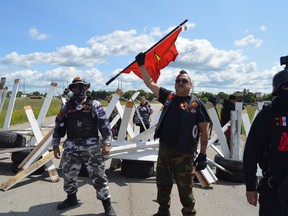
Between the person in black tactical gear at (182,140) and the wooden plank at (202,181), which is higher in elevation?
the person in black tactical gear at (182,140)

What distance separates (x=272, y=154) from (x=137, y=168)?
16.4ft

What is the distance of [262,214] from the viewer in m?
2.82

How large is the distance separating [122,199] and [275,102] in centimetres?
382

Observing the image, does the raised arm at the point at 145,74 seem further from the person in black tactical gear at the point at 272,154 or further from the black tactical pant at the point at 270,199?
the black tactical pant at the point at 270,199

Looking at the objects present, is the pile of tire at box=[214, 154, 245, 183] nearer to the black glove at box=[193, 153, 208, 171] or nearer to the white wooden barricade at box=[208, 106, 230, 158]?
the white wooden barricade at box=[208, 106, 230, 158]

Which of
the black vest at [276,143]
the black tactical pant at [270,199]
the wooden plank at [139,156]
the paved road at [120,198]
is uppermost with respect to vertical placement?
the black vest at [276,143]

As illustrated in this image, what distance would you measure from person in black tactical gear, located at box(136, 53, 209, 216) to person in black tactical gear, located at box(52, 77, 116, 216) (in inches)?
40.5

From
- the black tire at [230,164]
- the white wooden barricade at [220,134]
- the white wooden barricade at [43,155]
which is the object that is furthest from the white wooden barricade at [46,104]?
the black tire at [230,164]

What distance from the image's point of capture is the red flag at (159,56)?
694 cm

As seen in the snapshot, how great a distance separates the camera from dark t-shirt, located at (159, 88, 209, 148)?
4594 millimetres

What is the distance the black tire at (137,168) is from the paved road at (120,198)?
0.12m

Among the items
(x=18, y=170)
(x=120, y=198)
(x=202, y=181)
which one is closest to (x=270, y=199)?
(x=120, y=198)

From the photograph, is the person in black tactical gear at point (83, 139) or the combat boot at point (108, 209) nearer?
the combat boot at point (108, 209)

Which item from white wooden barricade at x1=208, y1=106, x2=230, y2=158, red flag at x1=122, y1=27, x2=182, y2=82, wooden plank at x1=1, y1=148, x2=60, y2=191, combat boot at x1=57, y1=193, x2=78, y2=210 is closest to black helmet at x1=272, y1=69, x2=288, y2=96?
combat boot at x1=57, y1=193, x2=78, y2=210
